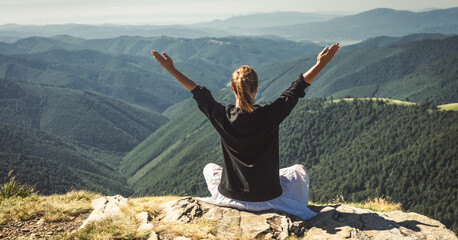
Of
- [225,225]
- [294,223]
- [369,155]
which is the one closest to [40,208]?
[225,225]

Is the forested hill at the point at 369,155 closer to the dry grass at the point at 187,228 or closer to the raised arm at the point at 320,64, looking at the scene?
the raised arm at the point at 320,64

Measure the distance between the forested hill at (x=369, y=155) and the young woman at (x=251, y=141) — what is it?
51898mm

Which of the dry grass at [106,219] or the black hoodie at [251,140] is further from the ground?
the black hoodie at [251,140]

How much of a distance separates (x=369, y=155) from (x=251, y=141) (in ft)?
451

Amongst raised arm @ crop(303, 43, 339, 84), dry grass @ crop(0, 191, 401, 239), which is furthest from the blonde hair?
dry grass @ crop(0, 191, 401, 239)

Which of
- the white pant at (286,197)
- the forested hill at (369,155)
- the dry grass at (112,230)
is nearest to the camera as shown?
the dry grass at (112,230)

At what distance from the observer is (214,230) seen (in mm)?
8211

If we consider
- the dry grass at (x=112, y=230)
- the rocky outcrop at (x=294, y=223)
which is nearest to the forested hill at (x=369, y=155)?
the rocky outcrop at (x=294, y=223)

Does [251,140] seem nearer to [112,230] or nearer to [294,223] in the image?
[294,223]

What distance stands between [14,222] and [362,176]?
120 meters

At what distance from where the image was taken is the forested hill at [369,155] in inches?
3824

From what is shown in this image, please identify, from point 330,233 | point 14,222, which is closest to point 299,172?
point 330,233

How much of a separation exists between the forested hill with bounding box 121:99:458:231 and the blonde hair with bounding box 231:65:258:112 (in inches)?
2125

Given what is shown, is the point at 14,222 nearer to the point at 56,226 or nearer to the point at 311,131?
the point at 56,226
